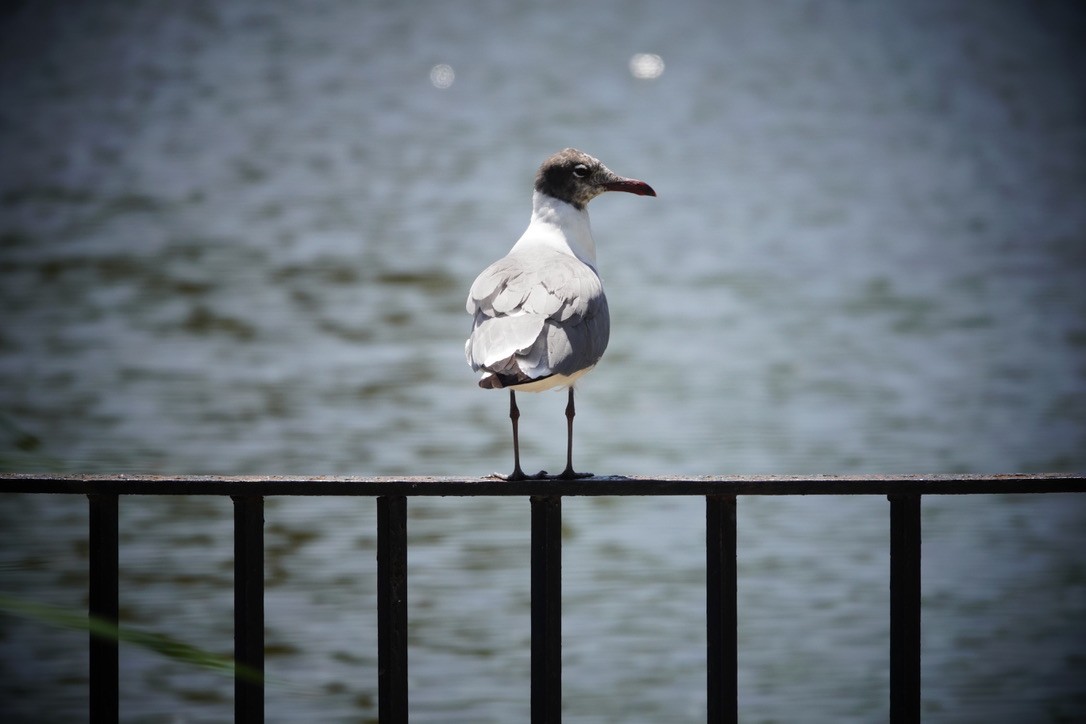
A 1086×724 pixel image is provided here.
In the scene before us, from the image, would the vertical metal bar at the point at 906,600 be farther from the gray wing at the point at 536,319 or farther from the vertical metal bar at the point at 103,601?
the vertical metal bar at the point at 103,601

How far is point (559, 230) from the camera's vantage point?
2.93 metres

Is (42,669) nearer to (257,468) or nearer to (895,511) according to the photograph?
(257,468)

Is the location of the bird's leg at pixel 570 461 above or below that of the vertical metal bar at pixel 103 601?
above

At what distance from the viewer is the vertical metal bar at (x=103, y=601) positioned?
1.84m

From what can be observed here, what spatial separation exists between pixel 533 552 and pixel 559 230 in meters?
1.27

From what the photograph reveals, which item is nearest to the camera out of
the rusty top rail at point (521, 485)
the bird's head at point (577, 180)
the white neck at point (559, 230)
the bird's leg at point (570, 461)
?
the rusty top rail at point (521, 485)

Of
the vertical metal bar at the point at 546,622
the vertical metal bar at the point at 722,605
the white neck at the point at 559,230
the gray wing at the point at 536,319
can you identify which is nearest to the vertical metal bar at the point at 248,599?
the vertical metal bar at the point at 546,622

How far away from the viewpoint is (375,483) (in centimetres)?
183

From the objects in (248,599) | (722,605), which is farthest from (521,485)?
(248,599)

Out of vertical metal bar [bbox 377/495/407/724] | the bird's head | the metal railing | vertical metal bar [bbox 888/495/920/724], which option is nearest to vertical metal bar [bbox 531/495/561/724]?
the metal railing

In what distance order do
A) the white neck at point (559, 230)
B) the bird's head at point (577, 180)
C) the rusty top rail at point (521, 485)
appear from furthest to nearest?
the bird's head at point (577, 180) < the white neck at point (559, 230) < the rusty top rail at point (521, 485)

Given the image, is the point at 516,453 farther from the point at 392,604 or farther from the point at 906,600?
the point at 906,600

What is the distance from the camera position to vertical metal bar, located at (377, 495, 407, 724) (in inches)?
73.5

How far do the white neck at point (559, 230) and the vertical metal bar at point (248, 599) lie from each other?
1.24 metres
